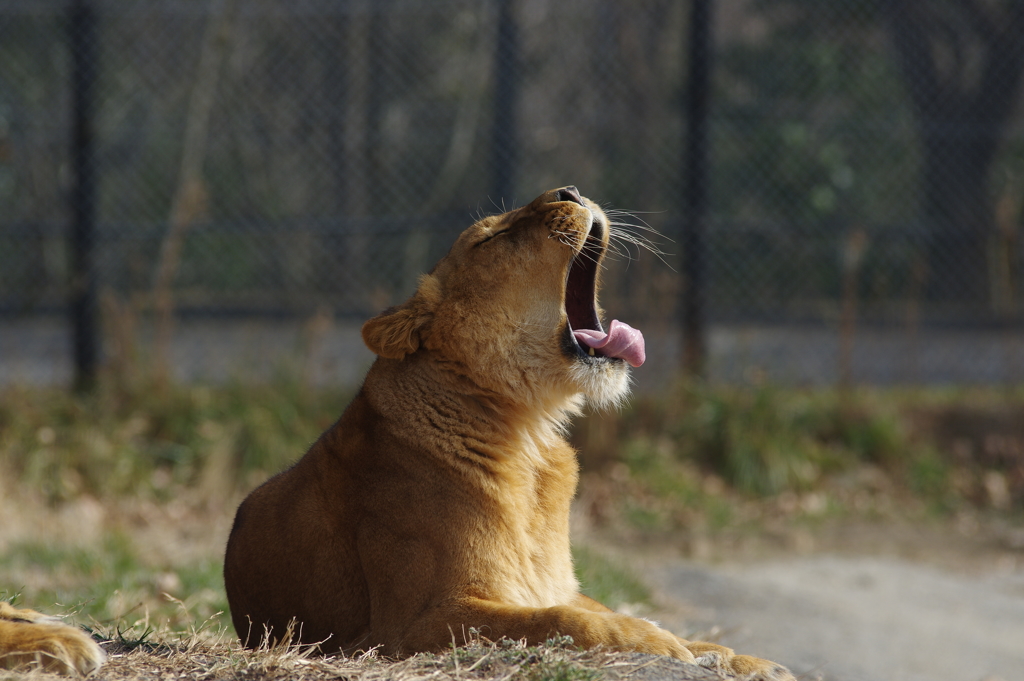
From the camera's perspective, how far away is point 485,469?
10.1 ft

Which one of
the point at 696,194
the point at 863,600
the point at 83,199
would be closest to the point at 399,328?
the point at 863,600

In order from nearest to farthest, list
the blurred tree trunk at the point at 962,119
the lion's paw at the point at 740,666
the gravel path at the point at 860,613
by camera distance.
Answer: the lion's paw at the point at 740,666 < the gravel path at the point at 860,613 < the blurred tree trunk at the point at 962,119

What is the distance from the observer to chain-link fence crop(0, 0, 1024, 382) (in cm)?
809

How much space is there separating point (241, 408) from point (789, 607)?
405 cm

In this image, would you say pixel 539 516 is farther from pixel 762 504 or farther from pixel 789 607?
pixel 762 504

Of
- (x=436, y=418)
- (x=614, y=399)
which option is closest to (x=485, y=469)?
(x=436, y=418)

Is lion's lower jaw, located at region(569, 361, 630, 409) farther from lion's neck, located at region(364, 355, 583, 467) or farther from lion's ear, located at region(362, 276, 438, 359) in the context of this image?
lion's ear, located at region(362, 276, 438, 359)

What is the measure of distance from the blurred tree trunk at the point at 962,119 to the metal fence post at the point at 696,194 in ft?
5.92

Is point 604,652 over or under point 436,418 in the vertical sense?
under

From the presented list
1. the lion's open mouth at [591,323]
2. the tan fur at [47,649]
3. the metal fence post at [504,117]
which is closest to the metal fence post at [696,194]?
the metal fence post at [504,117]

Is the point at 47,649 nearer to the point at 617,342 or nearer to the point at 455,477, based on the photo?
the point at 455,477

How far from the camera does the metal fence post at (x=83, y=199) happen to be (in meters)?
7.80

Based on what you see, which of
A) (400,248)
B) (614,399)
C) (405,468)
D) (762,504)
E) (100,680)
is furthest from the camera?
(400,248)

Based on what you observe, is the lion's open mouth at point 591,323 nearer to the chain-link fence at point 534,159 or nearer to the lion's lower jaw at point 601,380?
the lion's lower jaw at point 601,380
